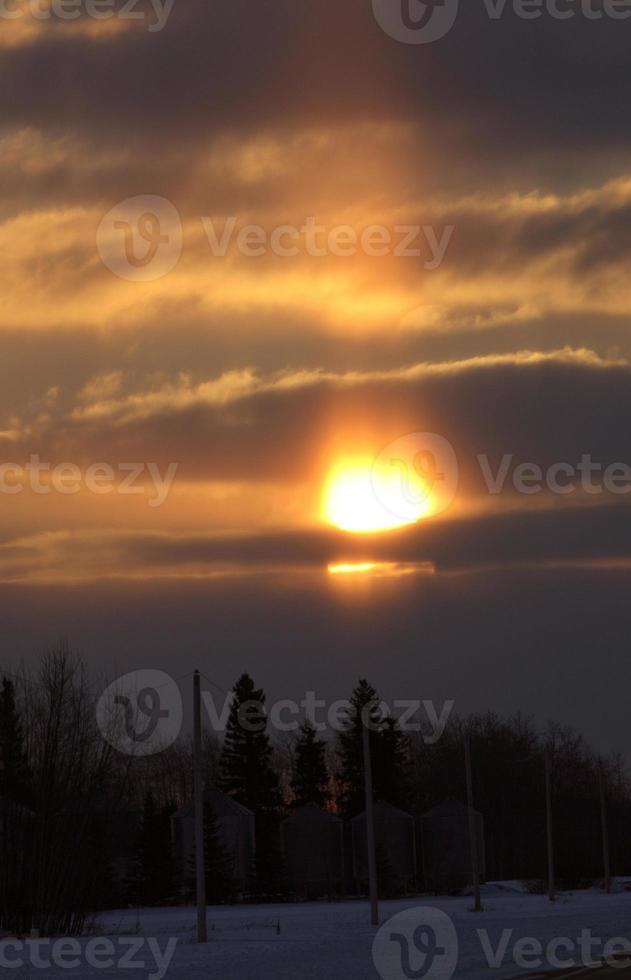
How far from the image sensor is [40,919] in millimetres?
44688

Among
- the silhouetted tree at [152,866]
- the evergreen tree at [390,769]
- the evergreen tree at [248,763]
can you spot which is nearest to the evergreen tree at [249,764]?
the evergreen tree at [248,763]

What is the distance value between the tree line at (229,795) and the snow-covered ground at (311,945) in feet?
10.4

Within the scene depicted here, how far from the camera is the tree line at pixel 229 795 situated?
150 feet

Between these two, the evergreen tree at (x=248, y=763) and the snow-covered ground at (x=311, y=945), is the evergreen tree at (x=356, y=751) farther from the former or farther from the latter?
the snow-covered ground at (x=311, y=945)

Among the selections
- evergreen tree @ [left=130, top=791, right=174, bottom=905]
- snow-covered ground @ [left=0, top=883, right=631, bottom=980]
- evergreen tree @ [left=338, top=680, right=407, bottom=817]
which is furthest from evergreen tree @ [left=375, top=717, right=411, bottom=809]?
snow-covered ground @ [left=0, top=883, right=631, bottom=980]

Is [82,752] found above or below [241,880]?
above

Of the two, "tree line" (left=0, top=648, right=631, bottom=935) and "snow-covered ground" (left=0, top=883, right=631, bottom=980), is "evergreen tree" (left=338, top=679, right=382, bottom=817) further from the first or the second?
"snow-covered ground" (left=0, top=883, right=631, bottom=980)

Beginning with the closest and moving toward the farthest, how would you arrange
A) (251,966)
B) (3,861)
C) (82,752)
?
(251,966)
(3,861)
(82,752)

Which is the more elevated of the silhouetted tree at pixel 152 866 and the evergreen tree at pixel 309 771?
the evergreen tree at pixel 309 771

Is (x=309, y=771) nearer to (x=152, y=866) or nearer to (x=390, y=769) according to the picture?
(x=390, y=769)

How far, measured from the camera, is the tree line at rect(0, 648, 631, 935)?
4581 centimetres

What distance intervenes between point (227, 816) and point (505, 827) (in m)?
47.1

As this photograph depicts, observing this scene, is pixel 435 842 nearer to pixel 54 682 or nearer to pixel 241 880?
pixel 241 880

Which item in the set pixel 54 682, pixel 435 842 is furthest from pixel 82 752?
pixel 435 842
